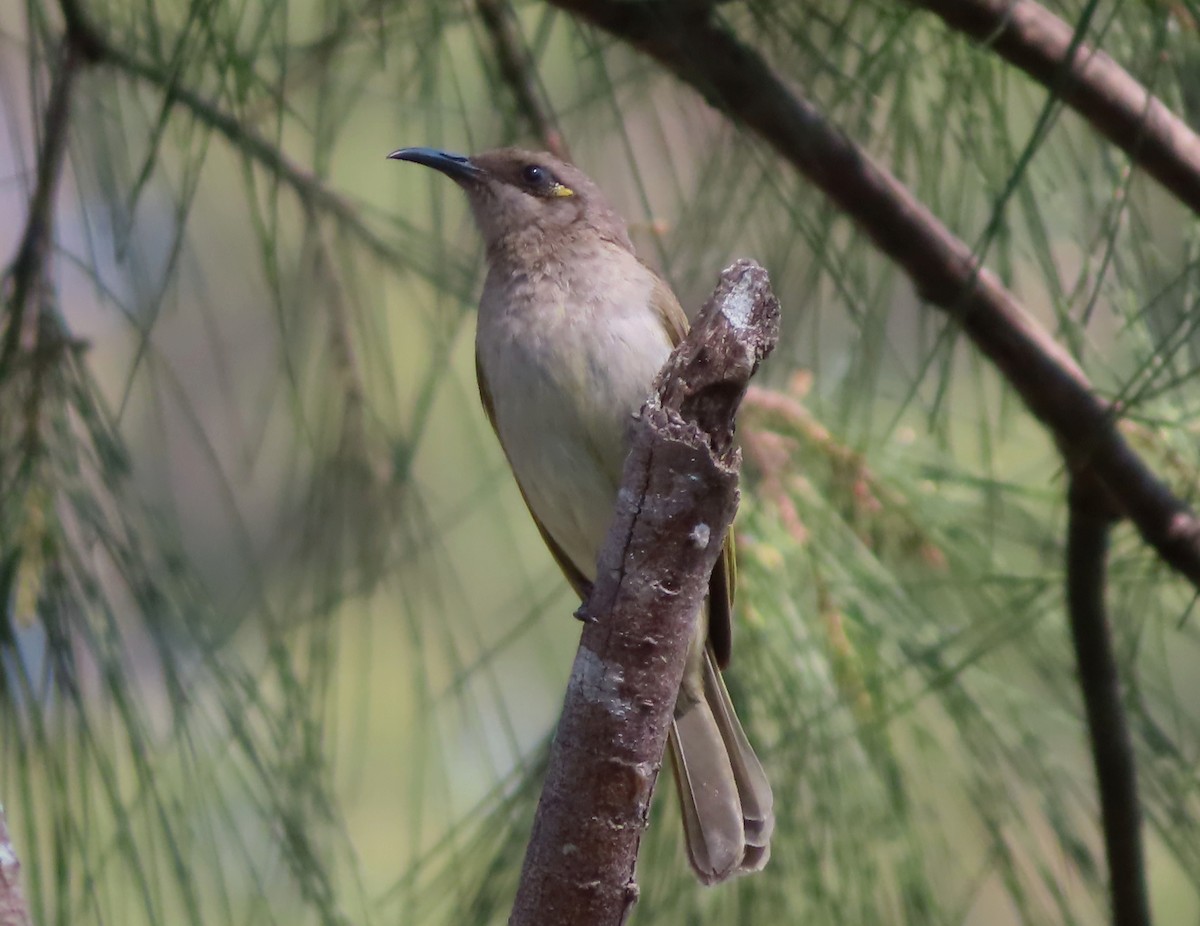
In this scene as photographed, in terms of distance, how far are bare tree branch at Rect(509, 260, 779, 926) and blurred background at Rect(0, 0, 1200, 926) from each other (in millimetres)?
615

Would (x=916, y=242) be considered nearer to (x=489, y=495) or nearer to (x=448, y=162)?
(x=448, y=162)

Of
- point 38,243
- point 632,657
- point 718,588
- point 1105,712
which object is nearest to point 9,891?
point 632,657

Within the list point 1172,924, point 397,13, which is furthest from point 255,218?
point 1172,924

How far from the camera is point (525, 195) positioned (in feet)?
9.13

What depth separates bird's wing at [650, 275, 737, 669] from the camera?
2398 millimetres

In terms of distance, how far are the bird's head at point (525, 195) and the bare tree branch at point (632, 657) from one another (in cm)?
126

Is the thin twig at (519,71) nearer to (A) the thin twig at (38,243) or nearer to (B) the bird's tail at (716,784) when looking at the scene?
(A) the thin twig at (38,243)

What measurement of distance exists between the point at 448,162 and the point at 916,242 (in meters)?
0.86

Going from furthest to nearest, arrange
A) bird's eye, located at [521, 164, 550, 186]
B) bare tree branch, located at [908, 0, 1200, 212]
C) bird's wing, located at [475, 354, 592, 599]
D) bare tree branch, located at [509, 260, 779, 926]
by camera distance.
Result: 1. bird's eye, located at [521, 164, 550, 186]
2. bird's wing, located at [475, 354, 592, 599]
3. bare tree branch, located at [908, 0, 1200, 212]
4. bare tree branch, located at [509, 260, 779, 926]

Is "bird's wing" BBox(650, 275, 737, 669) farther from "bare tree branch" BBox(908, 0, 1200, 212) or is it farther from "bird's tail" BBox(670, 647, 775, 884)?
"bare tree branch" BBox(908, 0, 1200, 212)

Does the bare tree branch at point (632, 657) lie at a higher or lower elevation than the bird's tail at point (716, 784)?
lower

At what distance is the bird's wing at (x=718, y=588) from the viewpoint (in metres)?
2.40

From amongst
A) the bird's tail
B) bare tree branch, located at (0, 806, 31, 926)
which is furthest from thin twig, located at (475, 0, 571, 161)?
bare tree branch, located at (0, 806, 31, 926)

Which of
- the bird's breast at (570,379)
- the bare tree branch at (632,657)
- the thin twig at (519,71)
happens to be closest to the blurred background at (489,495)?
the thin twig at (519,71)
